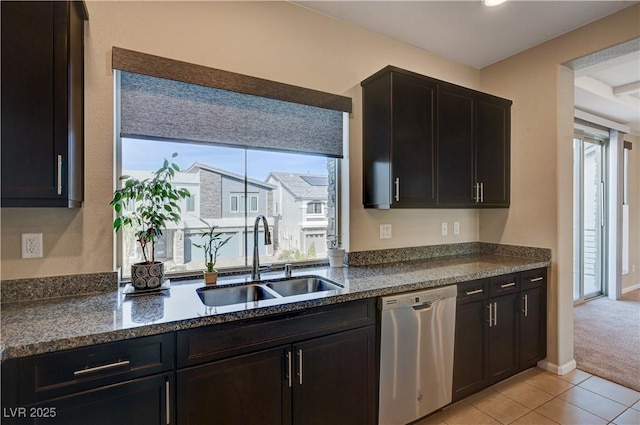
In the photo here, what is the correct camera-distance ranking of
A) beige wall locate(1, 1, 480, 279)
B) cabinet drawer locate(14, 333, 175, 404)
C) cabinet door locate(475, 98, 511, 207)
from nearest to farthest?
1. cabinet drawer locate(14, 333, 175, 404)
2. beige wall locate(1, 1, 480, 279)
3. cabinet door locate(475, 98, 511, 207)

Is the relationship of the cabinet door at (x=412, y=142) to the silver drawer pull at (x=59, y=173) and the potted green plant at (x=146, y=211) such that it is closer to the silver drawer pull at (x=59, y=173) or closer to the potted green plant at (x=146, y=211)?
the potted green plant at (x=146, y=211)

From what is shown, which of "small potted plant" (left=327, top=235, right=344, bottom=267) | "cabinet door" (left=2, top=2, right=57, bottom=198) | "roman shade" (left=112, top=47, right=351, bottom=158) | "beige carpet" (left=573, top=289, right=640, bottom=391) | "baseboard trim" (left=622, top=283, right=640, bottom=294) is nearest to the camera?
"cabinet door" (left=2, top=2, right=57, bottom=198)

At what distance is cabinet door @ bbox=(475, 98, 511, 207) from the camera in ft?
9.07

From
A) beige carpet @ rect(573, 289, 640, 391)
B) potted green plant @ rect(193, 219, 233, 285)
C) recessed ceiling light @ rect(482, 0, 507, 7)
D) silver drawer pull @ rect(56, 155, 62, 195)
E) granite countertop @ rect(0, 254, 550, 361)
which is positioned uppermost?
recessed ceiling light @ rect(482, 0, 507, 7)

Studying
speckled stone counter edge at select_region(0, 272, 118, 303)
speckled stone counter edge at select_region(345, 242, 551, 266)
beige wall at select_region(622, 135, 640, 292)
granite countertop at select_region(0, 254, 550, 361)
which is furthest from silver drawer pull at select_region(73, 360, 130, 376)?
beige wall at select_region(622, 135, 640, 292)

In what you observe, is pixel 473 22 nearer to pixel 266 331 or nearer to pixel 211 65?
pixel 211 65

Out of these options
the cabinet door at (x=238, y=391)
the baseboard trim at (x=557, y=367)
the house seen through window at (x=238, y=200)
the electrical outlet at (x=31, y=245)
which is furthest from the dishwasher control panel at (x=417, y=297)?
the electrical outlet at (x=31, y=245)

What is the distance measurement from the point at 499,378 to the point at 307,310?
180cm

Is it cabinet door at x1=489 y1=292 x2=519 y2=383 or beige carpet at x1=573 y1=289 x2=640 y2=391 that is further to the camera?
beige carpet at x1=573 y1=289 x2=640 y2=391

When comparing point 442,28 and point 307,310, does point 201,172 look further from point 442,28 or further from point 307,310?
point 442,28

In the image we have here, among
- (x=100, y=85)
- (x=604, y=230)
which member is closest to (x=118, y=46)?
(x=100, y=85)

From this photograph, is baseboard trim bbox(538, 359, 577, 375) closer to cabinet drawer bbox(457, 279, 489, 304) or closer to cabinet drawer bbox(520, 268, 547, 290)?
cabinet drawer bbox(520, 268, 547, 290)

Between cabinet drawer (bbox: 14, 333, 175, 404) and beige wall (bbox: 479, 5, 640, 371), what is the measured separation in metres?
3.01

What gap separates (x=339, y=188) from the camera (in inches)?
102
